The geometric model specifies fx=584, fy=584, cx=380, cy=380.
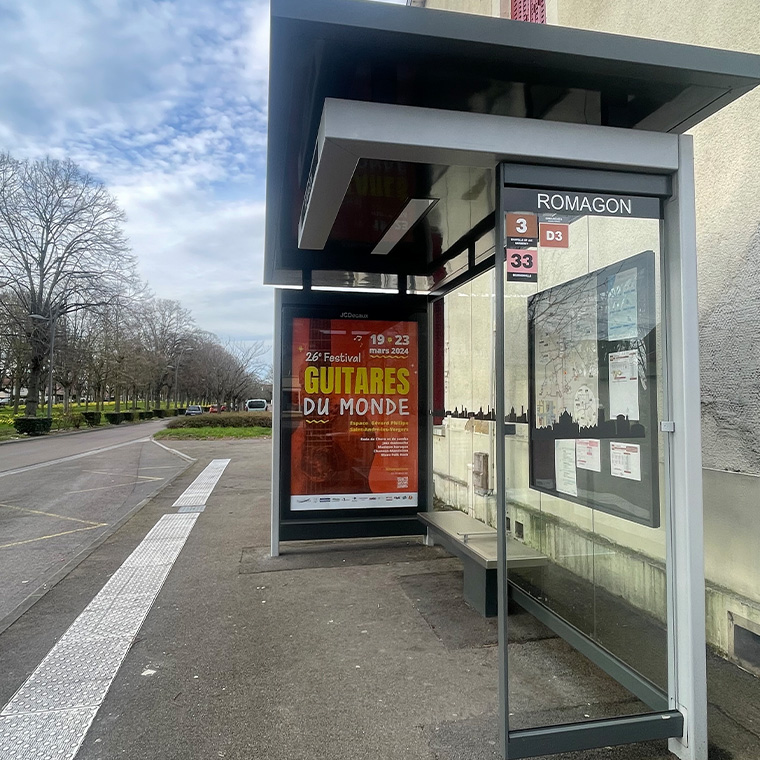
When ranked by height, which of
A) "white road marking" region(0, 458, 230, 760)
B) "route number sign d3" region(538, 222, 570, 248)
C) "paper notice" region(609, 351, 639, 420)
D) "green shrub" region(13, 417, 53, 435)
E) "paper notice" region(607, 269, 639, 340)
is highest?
"route number sign d3" region(538, 222, 570, 248)

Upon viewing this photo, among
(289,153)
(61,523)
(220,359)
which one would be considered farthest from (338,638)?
(220,359)

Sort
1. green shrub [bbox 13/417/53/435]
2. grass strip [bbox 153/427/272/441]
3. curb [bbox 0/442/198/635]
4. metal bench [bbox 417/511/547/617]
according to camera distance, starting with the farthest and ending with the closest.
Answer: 1. green shrub [bbox 13/417/53/435]
2. grass strip [bbox 153/427/272/441]
3. curb [bbox 0/442/198/635]
4. metal bench [bbox 417/511/547/617]

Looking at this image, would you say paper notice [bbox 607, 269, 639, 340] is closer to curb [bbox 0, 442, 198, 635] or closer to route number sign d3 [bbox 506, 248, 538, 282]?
route number sign d3 [bbox 506, 248, 538, 282]

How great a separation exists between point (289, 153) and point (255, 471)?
11.5m

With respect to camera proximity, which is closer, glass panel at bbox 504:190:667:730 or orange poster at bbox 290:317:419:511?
glass panel at bbox 504:190:667:730

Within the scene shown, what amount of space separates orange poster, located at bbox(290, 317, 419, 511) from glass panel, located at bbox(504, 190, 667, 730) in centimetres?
260

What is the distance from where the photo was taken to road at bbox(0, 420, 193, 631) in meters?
5.79

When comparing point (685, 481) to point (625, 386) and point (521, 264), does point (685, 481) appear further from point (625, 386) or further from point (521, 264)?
point (521, 264)

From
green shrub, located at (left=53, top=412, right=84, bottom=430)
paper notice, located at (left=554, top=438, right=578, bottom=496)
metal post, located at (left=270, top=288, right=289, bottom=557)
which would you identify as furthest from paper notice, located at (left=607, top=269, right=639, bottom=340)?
green shrub, located at (left=53, top=412, right=84, bottom=430)

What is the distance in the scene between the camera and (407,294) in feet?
20.4

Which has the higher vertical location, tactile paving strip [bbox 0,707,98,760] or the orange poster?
the orange poster

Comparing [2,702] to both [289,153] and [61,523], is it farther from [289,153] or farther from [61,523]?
[61,523]

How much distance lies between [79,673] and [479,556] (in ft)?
8.49

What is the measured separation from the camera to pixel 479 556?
4066 mm
